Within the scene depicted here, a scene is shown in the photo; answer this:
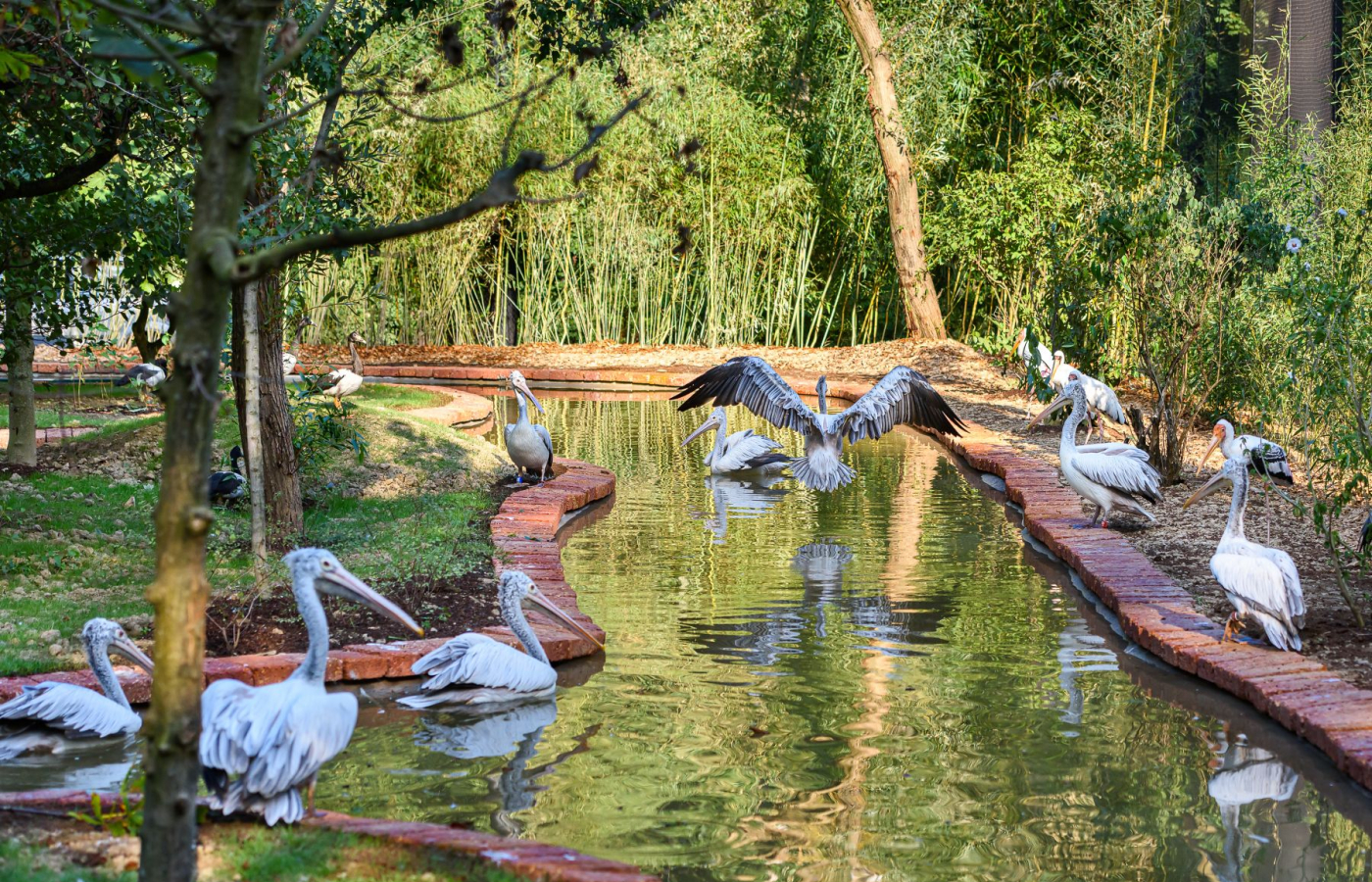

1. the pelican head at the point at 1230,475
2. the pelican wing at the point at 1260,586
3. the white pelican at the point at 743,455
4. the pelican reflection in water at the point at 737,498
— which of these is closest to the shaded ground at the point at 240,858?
the pelican wing at the point at 1260,586

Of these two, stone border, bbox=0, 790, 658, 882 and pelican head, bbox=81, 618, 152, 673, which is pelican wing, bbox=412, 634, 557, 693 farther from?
stone border, bbox=0, 790, 658, 882

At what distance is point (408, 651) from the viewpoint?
5676 millimetres

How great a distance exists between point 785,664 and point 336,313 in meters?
17.9

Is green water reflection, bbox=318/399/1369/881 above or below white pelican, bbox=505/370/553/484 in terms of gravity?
below

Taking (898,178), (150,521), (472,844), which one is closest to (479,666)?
(472,844)

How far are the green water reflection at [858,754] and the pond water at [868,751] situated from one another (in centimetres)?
1

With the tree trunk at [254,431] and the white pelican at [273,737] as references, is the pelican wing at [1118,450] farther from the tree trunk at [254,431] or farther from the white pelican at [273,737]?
the white pelican at [273,737]

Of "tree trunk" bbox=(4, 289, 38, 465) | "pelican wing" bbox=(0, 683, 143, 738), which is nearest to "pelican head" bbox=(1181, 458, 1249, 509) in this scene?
"pelican wing" bbox=(0, 683, 143, 738)

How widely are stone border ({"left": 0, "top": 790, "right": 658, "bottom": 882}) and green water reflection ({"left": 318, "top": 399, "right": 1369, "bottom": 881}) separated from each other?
50 cm

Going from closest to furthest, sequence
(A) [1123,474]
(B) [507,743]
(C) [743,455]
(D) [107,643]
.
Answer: (D) [107,643]
(B) [507,743]
(A) [1123,474]
(C) [743,455]

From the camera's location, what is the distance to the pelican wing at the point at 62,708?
14.9ft

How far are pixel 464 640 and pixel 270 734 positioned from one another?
155 centimetres

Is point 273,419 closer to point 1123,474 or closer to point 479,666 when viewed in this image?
point 479,666

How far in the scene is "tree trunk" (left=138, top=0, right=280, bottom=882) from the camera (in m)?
2.67
